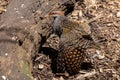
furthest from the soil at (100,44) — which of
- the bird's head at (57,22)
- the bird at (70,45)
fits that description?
the bird's head at (57,22)

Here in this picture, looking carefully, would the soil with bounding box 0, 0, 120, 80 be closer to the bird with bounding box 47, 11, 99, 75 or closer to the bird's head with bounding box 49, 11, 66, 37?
the bird with bounding box 47, 11, 99, 75

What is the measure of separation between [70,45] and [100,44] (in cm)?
62

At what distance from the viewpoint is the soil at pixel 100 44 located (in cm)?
350

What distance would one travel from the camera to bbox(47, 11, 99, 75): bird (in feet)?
11.0

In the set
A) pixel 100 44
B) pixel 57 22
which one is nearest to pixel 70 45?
pixel 57 22

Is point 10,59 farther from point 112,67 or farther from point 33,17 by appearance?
point 112,67

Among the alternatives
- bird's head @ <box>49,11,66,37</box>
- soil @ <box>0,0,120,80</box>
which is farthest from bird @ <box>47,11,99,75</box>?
soil @ <box>0,0,120,80</box>

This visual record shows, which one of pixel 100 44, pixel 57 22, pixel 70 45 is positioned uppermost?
pixel 57 22

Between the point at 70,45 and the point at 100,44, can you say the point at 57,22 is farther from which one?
the point at 100,44

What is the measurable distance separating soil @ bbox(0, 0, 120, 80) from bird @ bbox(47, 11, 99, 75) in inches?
5.0

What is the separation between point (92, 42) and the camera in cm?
386

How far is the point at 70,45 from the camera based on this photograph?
11.1 ft

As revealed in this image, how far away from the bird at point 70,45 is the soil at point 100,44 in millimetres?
127

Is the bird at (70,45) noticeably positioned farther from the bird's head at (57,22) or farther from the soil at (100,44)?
the soil at (100,44)
